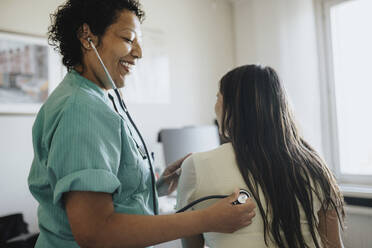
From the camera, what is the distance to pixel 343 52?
8.56 feet

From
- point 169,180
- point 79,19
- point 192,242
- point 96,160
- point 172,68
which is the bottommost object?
point 192,242

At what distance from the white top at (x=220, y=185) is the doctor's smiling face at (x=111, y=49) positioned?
1.04 ft

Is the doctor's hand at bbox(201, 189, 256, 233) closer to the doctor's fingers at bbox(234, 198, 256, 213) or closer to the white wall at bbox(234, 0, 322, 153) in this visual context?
the doctor's fingers at bbox(234, 198, 256, 213)

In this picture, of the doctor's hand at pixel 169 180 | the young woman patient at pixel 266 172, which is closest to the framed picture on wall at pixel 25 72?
the doctor's hand at pixel 169 180

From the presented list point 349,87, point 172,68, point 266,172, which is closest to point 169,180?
point 266,172

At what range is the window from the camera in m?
2.46

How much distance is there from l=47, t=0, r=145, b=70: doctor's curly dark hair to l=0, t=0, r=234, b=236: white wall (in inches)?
49.9

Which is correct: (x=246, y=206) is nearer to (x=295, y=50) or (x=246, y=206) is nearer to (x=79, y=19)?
(x=79, y=19)

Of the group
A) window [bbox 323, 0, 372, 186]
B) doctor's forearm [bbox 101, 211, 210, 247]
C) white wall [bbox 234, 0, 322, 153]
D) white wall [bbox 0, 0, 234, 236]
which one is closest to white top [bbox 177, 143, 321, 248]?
doctor's forearm [bbox 101, 211, 210, 247]

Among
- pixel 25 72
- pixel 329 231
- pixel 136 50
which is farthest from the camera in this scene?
pixel 25 72

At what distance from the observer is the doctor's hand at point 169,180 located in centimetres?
101

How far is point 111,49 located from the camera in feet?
2.45

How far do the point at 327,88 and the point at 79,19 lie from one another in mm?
2430

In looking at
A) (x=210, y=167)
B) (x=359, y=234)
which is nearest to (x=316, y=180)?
(x=210, y=167)
